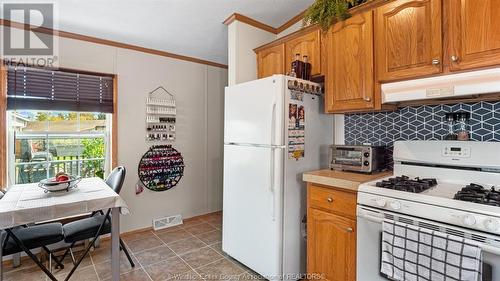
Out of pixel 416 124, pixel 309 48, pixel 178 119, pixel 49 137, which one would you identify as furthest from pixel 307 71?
pixel 49 137

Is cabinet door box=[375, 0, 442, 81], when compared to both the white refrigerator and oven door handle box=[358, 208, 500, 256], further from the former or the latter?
oven door handle box=[358, 208, 500, 256]

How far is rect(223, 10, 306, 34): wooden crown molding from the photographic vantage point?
8.83 feet

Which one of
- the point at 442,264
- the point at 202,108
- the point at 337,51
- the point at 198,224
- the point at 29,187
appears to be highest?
the point at 337,51

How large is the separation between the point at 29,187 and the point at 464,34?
11.2 ft

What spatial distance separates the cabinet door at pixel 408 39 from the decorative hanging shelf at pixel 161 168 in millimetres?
2648

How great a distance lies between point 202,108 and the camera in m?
3.78

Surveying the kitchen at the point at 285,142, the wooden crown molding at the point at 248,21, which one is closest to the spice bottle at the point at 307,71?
the kitchen at the point at 285,142

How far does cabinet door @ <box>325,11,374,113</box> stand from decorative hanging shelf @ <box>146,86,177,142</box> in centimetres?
210

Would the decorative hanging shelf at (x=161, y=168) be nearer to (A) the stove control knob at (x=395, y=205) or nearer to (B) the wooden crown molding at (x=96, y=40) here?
(B) the wooden crown molding at (x=96, y=40)

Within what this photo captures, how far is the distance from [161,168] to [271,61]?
196 cm

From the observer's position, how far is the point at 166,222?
3.42m

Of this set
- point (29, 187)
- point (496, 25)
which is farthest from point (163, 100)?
point (496, 25)

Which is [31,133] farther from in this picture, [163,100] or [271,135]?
[271,135]

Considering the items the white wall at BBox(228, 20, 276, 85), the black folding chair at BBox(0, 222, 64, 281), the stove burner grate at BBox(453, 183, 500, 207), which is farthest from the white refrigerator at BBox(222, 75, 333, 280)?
the black folding chair at BBox(0, 222, 64, 281)
